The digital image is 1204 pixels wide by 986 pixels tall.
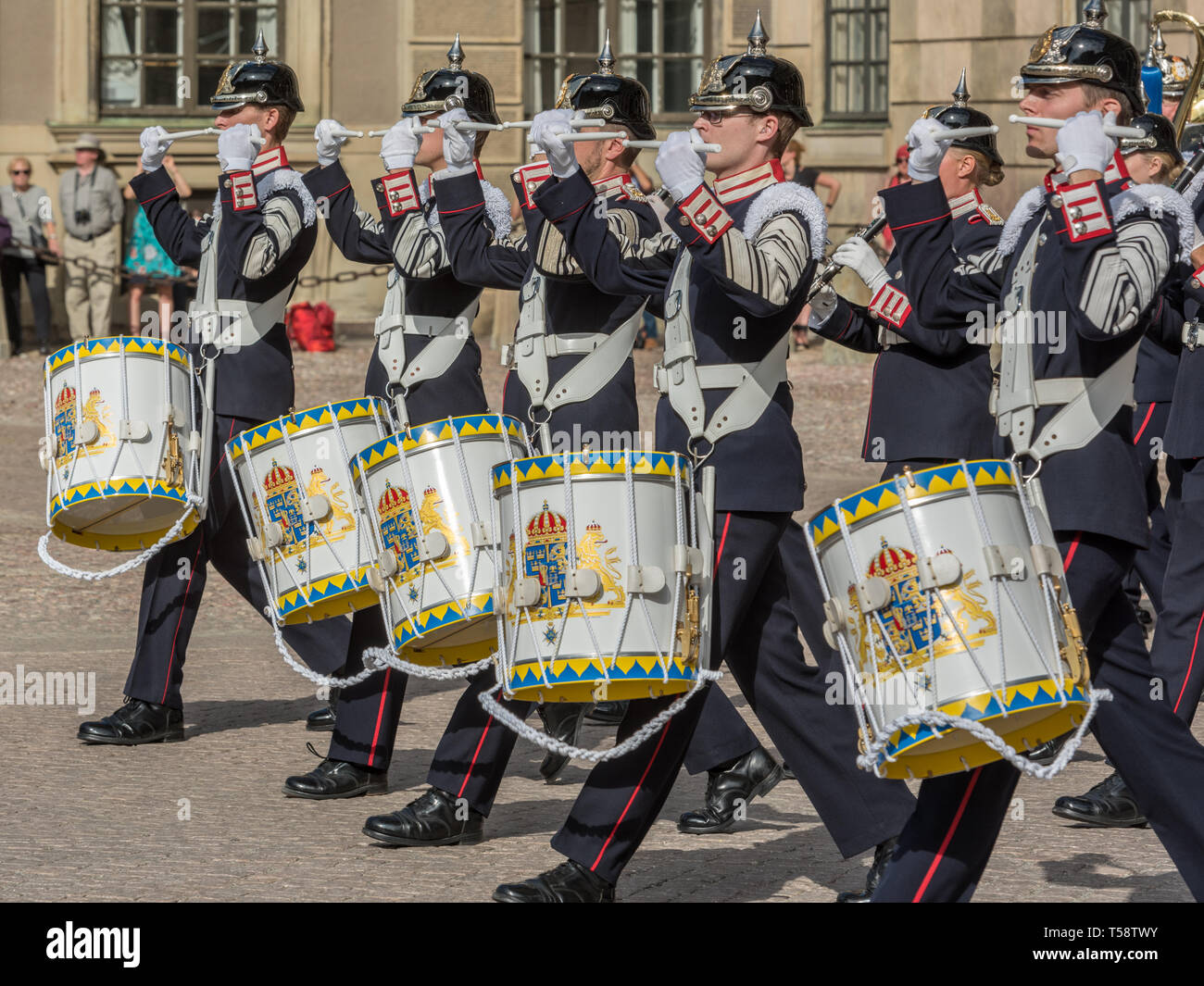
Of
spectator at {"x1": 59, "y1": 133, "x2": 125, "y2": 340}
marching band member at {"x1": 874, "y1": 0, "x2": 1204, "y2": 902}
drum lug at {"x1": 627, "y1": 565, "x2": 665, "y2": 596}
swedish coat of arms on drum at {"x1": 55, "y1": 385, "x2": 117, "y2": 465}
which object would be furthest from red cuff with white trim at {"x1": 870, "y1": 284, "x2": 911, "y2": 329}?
spectator at {"x1": 59, "y1": 133, "x2": 125, "y2": 340}

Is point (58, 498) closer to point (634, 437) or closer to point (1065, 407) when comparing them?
point (634, 437)

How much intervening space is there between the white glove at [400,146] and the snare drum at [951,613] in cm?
265

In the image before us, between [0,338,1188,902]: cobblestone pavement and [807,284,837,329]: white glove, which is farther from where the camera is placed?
[807,284,837,329]: white glove

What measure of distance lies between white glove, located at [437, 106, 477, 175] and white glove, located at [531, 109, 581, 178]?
2.26 ft

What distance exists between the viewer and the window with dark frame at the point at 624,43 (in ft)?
66.7

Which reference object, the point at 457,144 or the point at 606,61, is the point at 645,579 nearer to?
the point at 457,144

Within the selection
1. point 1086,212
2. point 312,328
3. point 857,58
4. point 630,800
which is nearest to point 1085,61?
point 1086,212

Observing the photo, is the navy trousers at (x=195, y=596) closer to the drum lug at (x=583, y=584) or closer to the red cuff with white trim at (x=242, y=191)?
the red cuff with white trim at (x=242, y=191)

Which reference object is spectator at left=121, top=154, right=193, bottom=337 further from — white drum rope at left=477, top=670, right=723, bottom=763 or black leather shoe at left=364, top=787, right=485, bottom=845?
white drum rope at left=477, top=670, right=723, bottom=763

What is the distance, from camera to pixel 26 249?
17578 millimetres

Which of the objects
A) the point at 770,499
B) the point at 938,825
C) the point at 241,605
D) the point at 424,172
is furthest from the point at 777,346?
the point at 424,172

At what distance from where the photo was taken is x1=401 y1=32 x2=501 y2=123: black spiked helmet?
630 cm

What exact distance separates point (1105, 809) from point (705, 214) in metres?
2.02

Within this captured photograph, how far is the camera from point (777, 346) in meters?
4.70
